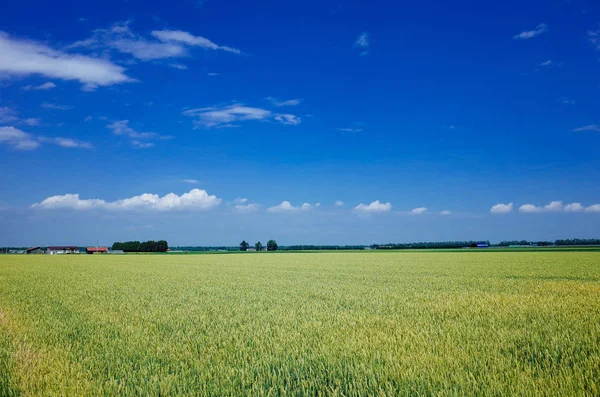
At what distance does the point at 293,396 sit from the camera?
429 cm

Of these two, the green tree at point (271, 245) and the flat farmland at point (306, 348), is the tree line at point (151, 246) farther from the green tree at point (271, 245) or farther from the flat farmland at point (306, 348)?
the flat farmland at point (306, 348)

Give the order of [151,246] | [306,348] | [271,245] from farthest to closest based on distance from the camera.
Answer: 1. [271,245]
2. [151,246]
3. [306,348]

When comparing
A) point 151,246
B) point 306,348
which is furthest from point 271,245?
point 306,348

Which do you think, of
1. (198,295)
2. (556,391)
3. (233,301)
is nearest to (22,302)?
(198,295)

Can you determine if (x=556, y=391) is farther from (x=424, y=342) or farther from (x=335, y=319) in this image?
(x=335, y=319)

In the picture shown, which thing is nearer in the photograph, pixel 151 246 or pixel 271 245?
pixel 151 246

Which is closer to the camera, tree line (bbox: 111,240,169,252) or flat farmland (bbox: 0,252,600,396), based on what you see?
flat farmland (bbox: 0,252,600,396)

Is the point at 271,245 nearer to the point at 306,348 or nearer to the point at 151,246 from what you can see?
the point at 151,246

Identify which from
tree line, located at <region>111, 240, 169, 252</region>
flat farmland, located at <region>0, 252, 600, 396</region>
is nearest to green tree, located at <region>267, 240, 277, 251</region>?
tree line, located at <region>111, 240, 169, 252</region>

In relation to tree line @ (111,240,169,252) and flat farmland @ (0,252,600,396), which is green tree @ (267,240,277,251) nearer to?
tree line @ (111,240,169,252)

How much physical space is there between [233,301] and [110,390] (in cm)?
737

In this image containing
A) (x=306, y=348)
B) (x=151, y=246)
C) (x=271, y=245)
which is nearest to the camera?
(x=306, y=348)

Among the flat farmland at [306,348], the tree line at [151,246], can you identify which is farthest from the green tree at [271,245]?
the flat farmland at [306,348]

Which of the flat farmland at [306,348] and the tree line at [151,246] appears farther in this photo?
the tree line at [151,246]
